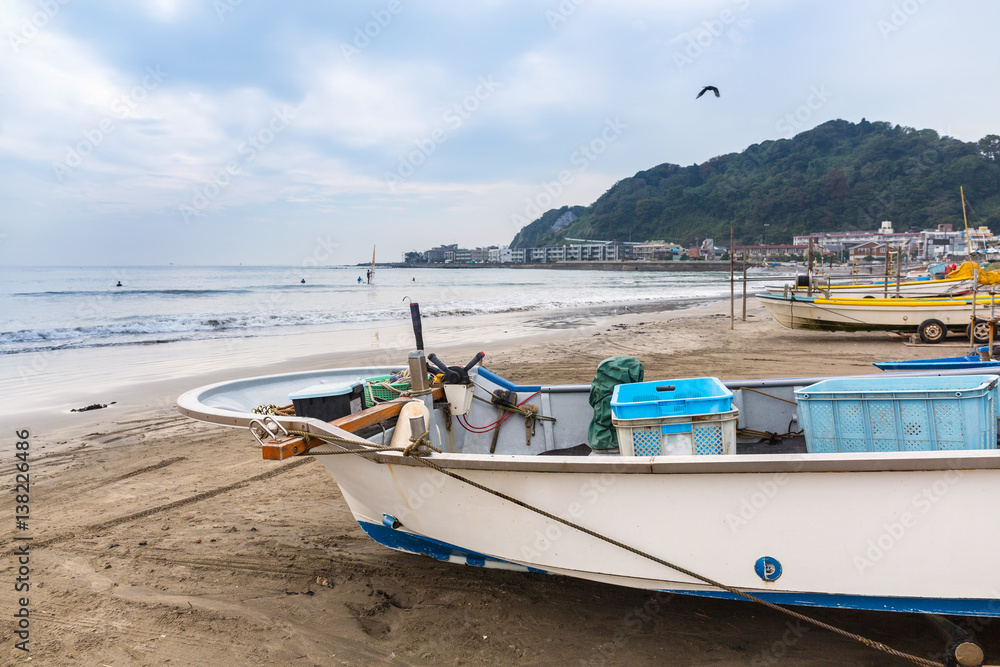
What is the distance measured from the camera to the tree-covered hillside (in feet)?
265

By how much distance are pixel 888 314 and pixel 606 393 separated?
37.4 ft

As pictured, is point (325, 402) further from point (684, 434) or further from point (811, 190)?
point (811, 190)

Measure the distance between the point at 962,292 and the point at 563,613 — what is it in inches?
607

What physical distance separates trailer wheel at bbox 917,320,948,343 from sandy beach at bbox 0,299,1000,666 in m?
11.1

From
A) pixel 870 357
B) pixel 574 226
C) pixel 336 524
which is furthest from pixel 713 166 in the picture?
pixel 336 524

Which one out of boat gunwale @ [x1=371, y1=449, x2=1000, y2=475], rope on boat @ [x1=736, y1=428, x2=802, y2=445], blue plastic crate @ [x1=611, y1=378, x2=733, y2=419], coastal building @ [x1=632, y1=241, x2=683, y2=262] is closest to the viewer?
boat gunwale @ [x1=371, y1=449, x2=1000, y2=475]

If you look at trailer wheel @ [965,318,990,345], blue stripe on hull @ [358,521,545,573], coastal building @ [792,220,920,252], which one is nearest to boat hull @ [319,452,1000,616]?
blue stripe on hull @ [358,521,545,573]

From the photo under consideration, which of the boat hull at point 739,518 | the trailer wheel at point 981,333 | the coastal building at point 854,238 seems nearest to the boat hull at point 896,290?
the trailer wheel at point 981,333

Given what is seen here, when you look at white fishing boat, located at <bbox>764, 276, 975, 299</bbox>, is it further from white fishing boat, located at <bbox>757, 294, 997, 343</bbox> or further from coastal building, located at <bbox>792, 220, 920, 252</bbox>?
coastal building, located at <bbox>792, 220, 920, 252</bbox>

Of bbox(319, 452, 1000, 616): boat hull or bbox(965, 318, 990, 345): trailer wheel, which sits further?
bbox(965, 318, 990, 345): trailer wheel

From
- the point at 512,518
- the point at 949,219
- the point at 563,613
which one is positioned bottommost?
the point at 563,613

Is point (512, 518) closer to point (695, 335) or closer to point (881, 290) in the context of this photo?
point (695, 335)

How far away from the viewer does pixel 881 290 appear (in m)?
18.5

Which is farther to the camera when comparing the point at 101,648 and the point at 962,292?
the point at 962,292
